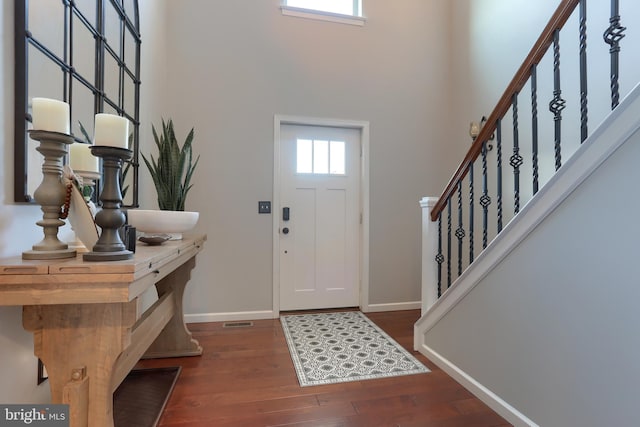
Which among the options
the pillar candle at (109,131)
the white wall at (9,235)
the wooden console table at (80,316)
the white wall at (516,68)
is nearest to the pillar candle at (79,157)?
the white wall at (9,235)

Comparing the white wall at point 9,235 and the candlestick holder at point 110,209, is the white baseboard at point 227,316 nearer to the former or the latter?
the white wall at point 9,235

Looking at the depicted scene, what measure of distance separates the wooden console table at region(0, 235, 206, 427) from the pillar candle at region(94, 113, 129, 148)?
36 centimetres

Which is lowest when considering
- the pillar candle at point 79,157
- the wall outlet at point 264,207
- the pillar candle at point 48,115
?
the wall outlet at point 264,207

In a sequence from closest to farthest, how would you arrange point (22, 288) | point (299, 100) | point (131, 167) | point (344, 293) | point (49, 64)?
point (22, 288)
point (49, 64)
point (131, 167)
point (299, 100)
point (344, 293)

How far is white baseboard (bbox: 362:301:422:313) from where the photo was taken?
3.08 m

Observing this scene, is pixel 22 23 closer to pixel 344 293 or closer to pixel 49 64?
pixel 49 64

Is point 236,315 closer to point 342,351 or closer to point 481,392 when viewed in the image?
point 342,351

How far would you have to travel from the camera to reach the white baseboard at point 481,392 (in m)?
1.43

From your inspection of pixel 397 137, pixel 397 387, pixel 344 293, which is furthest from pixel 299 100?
pixel 397 387

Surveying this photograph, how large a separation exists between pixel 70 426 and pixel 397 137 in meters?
3.11

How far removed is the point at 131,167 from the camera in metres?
1.95

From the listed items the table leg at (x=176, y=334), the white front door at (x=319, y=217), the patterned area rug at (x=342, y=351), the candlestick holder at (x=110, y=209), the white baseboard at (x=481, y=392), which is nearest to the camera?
the candlestick holder at (x=110, y=209)

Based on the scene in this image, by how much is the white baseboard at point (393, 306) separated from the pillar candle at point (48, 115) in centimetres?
279

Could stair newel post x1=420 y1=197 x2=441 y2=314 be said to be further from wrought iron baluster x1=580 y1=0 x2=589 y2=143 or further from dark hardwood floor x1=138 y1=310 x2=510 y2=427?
wrought iron baluster x1=580 y1=0 x2=589 y2=143
